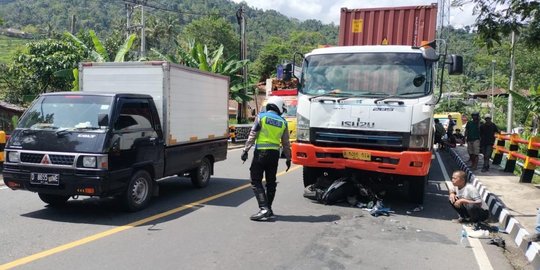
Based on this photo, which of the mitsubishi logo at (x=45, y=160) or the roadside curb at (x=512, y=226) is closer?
the roadside curb at (x=512, y=226)

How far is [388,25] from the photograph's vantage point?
1081 cm

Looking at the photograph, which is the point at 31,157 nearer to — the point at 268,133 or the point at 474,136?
the point at 268,133

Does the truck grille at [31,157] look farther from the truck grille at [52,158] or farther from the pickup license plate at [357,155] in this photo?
A: the pickup license plate at [357,155]

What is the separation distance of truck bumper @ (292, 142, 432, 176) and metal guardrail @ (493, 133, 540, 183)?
4.37 m

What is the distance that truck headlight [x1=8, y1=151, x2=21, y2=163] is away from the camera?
6684 mm

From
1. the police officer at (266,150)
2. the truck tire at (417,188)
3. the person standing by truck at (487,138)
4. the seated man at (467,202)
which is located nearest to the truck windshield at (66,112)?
the police officer at (266,150)

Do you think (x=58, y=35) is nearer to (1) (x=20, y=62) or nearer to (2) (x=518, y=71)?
(1) (x=20, y=62)

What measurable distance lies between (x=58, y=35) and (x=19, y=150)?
4148 centimetres

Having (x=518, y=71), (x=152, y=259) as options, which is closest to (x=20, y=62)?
(x=152, y=259)

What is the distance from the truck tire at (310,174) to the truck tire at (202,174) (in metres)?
2.06

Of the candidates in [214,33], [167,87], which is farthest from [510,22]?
[214,33]

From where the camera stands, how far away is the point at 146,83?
26.2 ft

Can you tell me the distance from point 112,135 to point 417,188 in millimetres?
5204

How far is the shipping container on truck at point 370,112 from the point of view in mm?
7613
